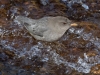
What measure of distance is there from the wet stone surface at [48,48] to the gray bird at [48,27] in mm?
538

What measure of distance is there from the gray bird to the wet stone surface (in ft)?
1.76

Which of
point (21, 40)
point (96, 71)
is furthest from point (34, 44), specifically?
point (96, 71)

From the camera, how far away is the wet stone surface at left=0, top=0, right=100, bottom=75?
7.80 metres

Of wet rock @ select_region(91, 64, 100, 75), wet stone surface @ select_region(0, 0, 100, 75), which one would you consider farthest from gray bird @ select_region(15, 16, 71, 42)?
wet rock @ select_region(91, 64, 100, 75)

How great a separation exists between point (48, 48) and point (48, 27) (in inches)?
30.0

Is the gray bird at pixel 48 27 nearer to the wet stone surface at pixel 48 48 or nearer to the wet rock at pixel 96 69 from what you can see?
the wet stone surface at pixel 48 48

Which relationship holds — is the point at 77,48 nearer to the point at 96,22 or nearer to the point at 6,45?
the point at 96,22

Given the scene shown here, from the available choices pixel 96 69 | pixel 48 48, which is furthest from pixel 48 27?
pixel 96 69

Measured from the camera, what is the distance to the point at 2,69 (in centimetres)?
770

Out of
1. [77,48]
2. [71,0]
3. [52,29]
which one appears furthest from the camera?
[71,0]

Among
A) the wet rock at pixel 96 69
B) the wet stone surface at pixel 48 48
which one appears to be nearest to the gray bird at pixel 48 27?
the wet stone surface at pixel 48 48

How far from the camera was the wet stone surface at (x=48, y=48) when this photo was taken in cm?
780

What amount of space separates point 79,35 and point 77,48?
16.8 inches

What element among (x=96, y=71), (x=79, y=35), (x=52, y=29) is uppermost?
(x=52, y=29)
